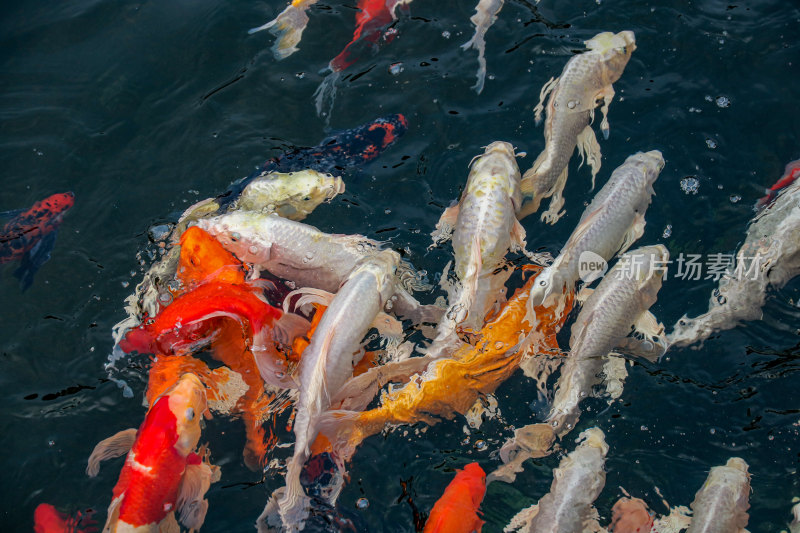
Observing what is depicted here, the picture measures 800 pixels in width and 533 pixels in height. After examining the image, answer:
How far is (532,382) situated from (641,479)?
108 cm

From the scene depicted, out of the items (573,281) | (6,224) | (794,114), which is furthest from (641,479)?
(6,224)

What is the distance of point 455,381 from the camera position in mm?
4227

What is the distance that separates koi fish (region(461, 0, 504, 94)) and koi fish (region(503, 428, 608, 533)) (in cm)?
382

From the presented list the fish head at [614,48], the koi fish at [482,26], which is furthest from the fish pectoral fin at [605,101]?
the koi fish at [482,26]

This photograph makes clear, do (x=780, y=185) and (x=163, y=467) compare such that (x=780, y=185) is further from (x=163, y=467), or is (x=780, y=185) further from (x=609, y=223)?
(x=163, y=467)

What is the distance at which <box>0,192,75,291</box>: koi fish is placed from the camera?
213 inches

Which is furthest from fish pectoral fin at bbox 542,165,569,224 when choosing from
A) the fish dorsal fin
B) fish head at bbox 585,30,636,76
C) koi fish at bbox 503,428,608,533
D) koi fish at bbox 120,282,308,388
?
the fish dorsal fin

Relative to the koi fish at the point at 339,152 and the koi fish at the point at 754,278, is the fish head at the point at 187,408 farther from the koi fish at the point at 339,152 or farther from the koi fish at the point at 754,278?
the koi fish at the point at 754,278

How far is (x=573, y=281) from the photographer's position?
185 inches

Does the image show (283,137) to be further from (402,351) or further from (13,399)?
(13,399)

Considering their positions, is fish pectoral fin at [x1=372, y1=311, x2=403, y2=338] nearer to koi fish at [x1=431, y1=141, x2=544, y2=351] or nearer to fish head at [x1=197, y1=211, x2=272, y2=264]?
koi fish at [x1=431, y1=141, x2=544, y2=351]

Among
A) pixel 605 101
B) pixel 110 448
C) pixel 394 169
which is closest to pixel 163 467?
pixel 110 448

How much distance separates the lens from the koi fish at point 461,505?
12.5 ft

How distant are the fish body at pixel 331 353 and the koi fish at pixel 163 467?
2.26ft
